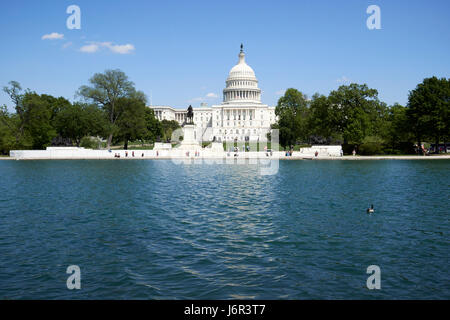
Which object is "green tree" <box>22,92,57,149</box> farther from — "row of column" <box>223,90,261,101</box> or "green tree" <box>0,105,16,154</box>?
"row of column" <box>223,90,261,101</box>

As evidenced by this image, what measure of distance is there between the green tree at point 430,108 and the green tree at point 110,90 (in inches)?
1817

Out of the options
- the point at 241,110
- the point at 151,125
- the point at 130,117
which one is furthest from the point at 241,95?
the point at 130,117

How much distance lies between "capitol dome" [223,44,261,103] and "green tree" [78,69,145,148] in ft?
286

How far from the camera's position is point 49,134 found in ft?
226

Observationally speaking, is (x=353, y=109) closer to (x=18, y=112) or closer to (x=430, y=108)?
(x=430, y=108)

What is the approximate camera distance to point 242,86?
503ft

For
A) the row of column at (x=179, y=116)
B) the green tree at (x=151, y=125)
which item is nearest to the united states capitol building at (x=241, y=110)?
the row of column at (x=179, y=116)

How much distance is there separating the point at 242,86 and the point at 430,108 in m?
99.8

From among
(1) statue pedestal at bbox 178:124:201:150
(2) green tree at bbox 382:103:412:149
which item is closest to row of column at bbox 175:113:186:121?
(1) statue pedestal at bbox 178:124:201:150

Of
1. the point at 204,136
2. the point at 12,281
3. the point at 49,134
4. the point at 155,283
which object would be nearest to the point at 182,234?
the point at 155,283

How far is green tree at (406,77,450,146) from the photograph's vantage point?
57250 millimetres

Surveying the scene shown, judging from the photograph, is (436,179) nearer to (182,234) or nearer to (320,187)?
(320,187)

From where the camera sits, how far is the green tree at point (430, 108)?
57250 millimetres

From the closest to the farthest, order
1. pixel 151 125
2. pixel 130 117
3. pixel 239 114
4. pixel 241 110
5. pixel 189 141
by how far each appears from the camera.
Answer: pixel 189 141, pixel 130 117, pixel 151 125, pixel 241 110, pixel 239 114
